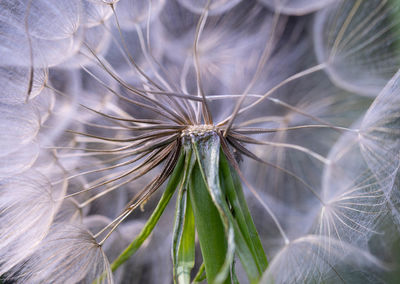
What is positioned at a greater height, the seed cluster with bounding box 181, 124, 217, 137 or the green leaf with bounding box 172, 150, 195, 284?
the seed cluster with bounding box 181, 124, 217, 137

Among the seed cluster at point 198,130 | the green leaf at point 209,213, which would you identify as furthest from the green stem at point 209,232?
the seed cluster at point 198,130

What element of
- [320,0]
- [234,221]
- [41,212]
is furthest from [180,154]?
[320,0]

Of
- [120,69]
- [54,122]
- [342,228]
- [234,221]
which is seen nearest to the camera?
[234,221]

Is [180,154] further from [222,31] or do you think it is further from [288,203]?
[288,203]

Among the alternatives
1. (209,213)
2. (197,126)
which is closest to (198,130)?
(197,126)

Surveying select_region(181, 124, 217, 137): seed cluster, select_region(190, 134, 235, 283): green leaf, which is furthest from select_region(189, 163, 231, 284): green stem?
select_region(181, 124, 217, 137): seed cluster

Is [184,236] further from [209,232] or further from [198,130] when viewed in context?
[198,130]

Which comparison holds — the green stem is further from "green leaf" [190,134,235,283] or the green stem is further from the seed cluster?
the seed cluster

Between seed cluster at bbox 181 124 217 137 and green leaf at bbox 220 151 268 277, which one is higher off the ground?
seed cluster at bbox 181 124 217 137
